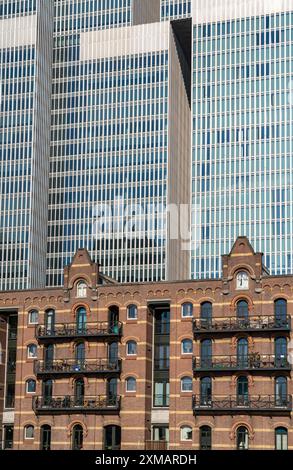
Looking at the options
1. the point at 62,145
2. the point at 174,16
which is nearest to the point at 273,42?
the point at 174,16

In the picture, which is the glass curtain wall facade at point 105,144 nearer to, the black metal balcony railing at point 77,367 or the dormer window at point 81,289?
the dormer window at point 81,289

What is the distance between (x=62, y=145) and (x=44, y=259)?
22417 millimetres

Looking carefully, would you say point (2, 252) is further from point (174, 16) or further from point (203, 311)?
point (203, 311)

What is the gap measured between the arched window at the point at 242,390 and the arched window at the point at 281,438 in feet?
12.7

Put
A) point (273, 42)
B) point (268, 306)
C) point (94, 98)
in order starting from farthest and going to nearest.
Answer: point (94, 98), point (273, 42), point (268, 306)

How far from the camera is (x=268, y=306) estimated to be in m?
86.3

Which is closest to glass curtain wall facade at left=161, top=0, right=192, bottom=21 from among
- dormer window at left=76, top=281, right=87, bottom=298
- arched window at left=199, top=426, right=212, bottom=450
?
dormer window at left=76, top=281, right=87, bottom=298

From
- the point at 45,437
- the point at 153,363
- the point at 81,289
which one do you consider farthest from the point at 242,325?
the point at 45,437

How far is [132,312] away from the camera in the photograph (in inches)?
3580

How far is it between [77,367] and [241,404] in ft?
53.2

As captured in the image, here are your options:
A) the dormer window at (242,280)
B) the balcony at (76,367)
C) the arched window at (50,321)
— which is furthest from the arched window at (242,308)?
the arched window at (50,321)

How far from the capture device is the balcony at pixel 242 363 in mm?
84062
